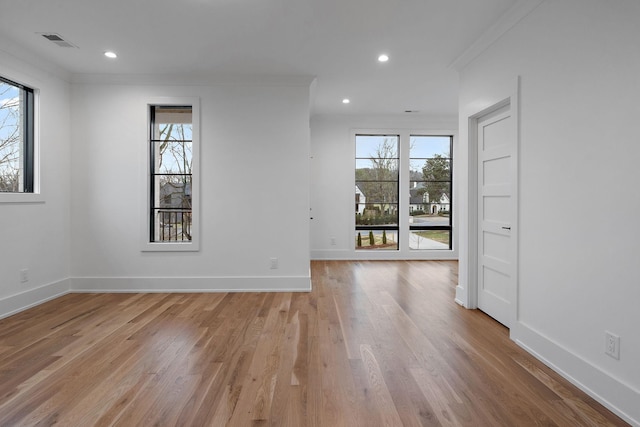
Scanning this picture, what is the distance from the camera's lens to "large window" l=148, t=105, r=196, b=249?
4.30m

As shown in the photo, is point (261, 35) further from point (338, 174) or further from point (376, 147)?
point (376, 147)

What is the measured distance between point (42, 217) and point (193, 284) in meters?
1.79

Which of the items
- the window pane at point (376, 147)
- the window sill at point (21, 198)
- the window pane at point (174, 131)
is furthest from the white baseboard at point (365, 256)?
the window sill at point (21, 198)

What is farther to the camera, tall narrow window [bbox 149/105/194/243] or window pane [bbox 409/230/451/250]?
window pane [bbox 409/230/451/250]

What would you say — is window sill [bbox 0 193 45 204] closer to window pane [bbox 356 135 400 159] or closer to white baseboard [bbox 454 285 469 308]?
white baseboard [bbox 454 285 469 308]

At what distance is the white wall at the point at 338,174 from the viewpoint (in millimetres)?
6469

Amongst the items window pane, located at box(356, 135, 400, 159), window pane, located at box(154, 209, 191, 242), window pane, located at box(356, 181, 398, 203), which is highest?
window pane, located at box(356, 135, 400, 159)

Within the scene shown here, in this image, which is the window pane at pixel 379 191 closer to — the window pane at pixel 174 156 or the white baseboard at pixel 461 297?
the white baseboard at pixel 461 297

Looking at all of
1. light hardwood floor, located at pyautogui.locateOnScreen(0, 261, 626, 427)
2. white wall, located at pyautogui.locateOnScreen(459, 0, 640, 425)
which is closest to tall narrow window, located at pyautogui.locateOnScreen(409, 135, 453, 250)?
light hardwood floor, located at pyautogui.locateOnScreen(0, 261, 626, 427)

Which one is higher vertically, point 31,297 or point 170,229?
point 170,229

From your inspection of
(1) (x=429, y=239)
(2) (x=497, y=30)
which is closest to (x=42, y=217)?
(2) (x=497, y=30)

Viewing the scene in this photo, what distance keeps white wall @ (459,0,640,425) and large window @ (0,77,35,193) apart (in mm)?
4771

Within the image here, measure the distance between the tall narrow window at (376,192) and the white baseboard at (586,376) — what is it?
3.98m

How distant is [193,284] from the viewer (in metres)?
4.24
